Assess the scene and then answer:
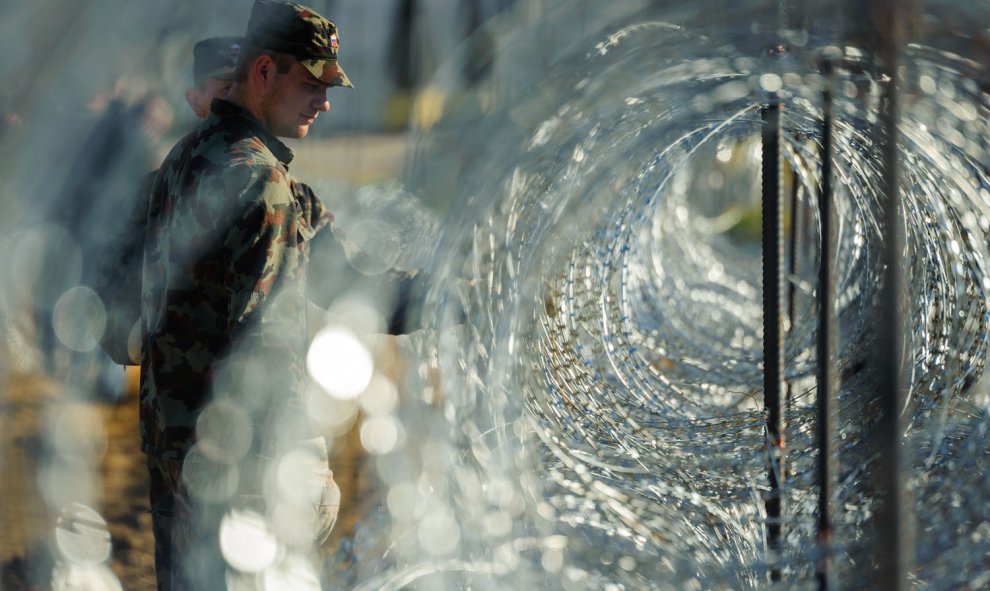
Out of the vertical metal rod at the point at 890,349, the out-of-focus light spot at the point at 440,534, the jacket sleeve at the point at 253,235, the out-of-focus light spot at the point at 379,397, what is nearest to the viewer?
the vertical metal rod at the point at 890,349

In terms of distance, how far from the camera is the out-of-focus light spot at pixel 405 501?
4.06m

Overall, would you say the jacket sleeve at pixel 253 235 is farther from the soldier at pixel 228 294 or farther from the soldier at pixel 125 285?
the soldier at pixel 125 285

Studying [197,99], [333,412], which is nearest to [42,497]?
[197,99]

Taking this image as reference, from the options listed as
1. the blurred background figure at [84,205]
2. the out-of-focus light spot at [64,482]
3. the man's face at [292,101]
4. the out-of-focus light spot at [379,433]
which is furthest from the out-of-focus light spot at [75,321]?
the out-of-focus light spot at [379,433]

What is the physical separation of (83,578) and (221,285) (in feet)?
6.00

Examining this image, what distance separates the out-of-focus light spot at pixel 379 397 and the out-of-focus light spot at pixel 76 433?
5.81 ft

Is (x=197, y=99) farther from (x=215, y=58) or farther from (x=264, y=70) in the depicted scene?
(x=264, y=70)

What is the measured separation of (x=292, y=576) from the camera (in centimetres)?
328

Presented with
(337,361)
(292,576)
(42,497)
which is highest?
(337,361)

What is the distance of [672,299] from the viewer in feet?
30.4

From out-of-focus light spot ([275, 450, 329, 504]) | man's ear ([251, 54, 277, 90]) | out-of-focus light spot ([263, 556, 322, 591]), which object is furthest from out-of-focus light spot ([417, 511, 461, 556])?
man's ear ([251, 54, 277, 90])

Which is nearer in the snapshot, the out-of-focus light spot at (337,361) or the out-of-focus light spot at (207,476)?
the out-of-focus light spot at (207,476)

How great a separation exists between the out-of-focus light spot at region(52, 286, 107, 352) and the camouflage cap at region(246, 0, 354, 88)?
1.40 metres

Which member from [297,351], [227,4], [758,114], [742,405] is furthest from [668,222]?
[297,351]
